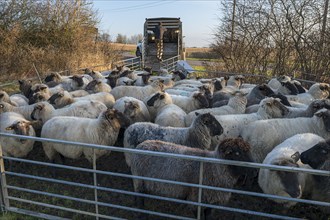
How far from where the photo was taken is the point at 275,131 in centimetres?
534

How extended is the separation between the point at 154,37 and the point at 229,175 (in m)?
18.8

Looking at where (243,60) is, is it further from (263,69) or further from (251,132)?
(251,132)

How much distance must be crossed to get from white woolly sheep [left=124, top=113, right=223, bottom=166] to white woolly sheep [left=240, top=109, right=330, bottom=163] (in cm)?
73

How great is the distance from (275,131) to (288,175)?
1530 millimetres

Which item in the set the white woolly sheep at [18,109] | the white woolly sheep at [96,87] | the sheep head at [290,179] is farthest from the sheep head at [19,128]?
the sheep head at [290,179]

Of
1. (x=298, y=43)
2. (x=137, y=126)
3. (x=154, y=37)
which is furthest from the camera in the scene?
(x=154, y=37)

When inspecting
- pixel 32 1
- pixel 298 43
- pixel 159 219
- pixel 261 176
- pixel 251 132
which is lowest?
pixel 159 219

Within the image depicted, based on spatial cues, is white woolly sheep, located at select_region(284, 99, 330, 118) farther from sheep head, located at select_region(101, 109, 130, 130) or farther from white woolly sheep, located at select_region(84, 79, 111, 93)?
white woolly sheep, located at select_region(84, 79, 111, 93)

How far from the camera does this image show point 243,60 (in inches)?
622

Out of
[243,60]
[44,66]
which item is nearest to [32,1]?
[44,66]

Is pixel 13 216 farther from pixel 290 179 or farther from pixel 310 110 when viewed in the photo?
pixel 310 110

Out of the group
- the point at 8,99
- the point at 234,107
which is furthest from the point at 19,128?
the point at 234,107

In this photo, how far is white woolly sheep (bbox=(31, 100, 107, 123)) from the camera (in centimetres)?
676

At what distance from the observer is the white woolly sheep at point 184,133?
16.8 ft
